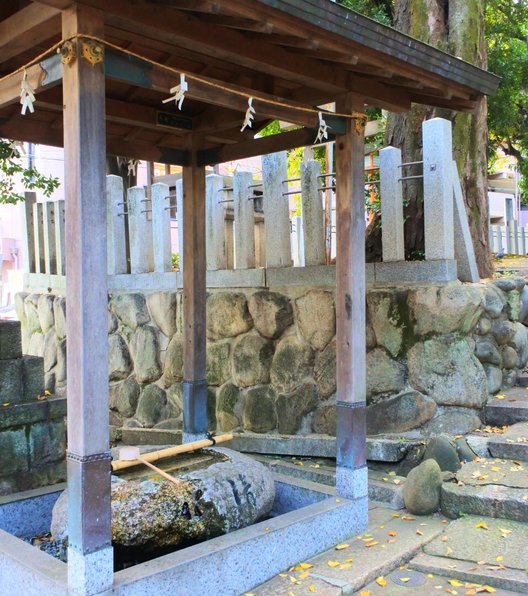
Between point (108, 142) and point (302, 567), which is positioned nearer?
point (302, 567)

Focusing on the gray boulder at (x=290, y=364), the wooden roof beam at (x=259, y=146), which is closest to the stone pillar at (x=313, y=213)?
the gray boulder at (x=290, y=364)

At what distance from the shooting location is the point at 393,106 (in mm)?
5031

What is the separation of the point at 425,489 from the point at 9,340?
11.2 feet

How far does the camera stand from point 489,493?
459 centimetres

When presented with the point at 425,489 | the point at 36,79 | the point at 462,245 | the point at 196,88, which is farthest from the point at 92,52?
the point at 462,245

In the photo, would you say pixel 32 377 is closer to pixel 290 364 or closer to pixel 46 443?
pixel 46 443

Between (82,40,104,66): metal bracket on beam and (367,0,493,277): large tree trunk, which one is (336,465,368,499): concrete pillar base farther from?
(82,40,104,66): metal bracket on beam

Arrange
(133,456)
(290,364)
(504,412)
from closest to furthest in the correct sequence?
(133,456), (504,412), (290,364)

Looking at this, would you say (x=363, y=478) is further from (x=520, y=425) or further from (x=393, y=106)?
(x=393, y=106)

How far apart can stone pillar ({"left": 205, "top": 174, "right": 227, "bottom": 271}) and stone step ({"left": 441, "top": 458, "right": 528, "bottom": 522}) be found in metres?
3.58

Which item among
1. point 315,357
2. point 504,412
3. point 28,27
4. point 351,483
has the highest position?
point 28,27

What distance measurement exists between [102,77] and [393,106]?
8.58 feet

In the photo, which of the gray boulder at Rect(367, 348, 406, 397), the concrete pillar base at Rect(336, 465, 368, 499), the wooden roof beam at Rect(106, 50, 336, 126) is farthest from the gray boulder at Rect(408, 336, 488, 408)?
the wooden roof beam at Rect(106, 50, 336, 126)

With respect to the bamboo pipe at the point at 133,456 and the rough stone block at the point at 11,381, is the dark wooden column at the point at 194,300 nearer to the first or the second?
the bamboo pipe at the point at 133,456
